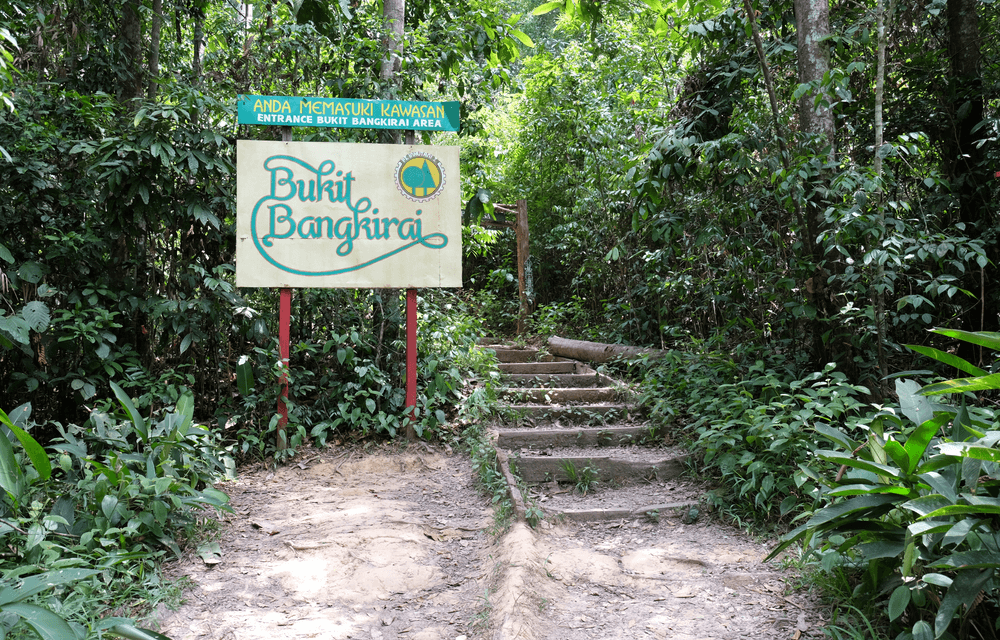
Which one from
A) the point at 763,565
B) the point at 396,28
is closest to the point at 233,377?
the point at 396,28

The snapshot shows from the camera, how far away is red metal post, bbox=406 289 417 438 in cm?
543

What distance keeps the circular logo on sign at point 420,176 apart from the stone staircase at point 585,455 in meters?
2.02

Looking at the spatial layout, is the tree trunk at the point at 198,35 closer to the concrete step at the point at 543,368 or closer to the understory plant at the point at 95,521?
the understory plant at the point at 95,521

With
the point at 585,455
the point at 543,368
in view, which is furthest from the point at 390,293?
the point at 585,455

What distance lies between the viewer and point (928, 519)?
2.15 metres

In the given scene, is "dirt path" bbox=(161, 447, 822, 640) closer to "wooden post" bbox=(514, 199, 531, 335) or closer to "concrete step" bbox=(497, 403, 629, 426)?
"concrete step" bbox=(497, 403, 629, 426)

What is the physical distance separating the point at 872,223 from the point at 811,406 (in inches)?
44.3

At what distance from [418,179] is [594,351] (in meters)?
3.18

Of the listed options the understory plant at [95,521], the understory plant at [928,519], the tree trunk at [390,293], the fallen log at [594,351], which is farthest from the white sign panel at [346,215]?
the understory plant at [928,519]

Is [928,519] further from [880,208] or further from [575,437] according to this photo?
[575,437]

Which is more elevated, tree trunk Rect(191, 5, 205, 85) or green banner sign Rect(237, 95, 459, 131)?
tree trunk Rect(191, 5, 205, 85)

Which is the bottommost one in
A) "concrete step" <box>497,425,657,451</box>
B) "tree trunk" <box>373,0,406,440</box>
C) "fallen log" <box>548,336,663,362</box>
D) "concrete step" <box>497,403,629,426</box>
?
"concrete step" <box>497,425,657,451</box>

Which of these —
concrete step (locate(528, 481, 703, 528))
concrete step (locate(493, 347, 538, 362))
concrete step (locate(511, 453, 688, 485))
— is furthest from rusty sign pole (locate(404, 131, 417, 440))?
concrete step (locate(493, 347, 538, 362))

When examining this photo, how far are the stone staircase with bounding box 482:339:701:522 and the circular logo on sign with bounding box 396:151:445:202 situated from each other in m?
2.02
